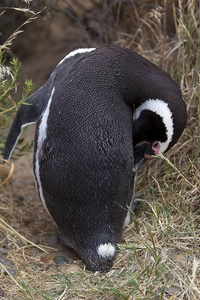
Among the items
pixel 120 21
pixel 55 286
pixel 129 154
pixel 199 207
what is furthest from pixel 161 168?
pixel 120 21

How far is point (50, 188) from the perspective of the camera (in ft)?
6.52

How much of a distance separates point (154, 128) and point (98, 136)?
0.97 ft

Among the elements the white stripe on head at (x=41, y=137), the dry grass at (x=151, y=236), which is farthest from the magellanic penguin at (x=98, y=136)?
the dry grass at (x=151, y=236)

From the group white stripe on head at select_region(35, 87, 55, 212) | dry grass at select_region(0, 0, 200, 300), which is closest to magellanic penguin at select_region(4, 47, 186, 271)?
white stripe on head at select_region(35, 87, 55, 212)

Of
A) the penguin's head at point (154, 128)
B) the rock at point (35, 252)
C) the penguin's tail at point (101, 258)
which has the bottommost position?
the rock at point (35, 252)

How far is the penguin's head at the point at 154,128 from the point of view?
1981mm

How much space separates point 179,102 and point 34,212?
1.04 meters

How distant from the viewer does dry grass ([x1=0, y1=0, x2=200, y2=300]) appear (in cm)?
175

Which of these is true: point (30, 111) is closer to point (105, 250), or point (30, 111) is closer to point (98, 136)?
point (98, 136)

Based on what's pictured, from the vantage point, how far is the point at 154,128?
2.06 metres

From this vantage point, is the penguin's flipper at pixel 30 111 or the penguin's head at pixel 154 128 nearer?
the penguin's head at pixel 154 128

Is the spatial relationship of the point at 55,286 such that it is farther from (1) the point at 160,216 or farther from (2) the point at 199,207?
(2) the point at 199,207

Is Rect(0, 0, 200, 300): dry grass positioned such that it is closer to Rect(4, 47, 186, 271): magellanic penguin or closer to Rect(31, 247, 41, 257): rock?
Rect(31, 247, 41, 257): rock

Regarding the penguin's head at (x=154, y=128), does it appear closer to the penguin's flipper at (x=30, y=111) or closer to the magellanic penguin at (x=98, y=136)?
the magellanic penguin at (x=98, y=136)
